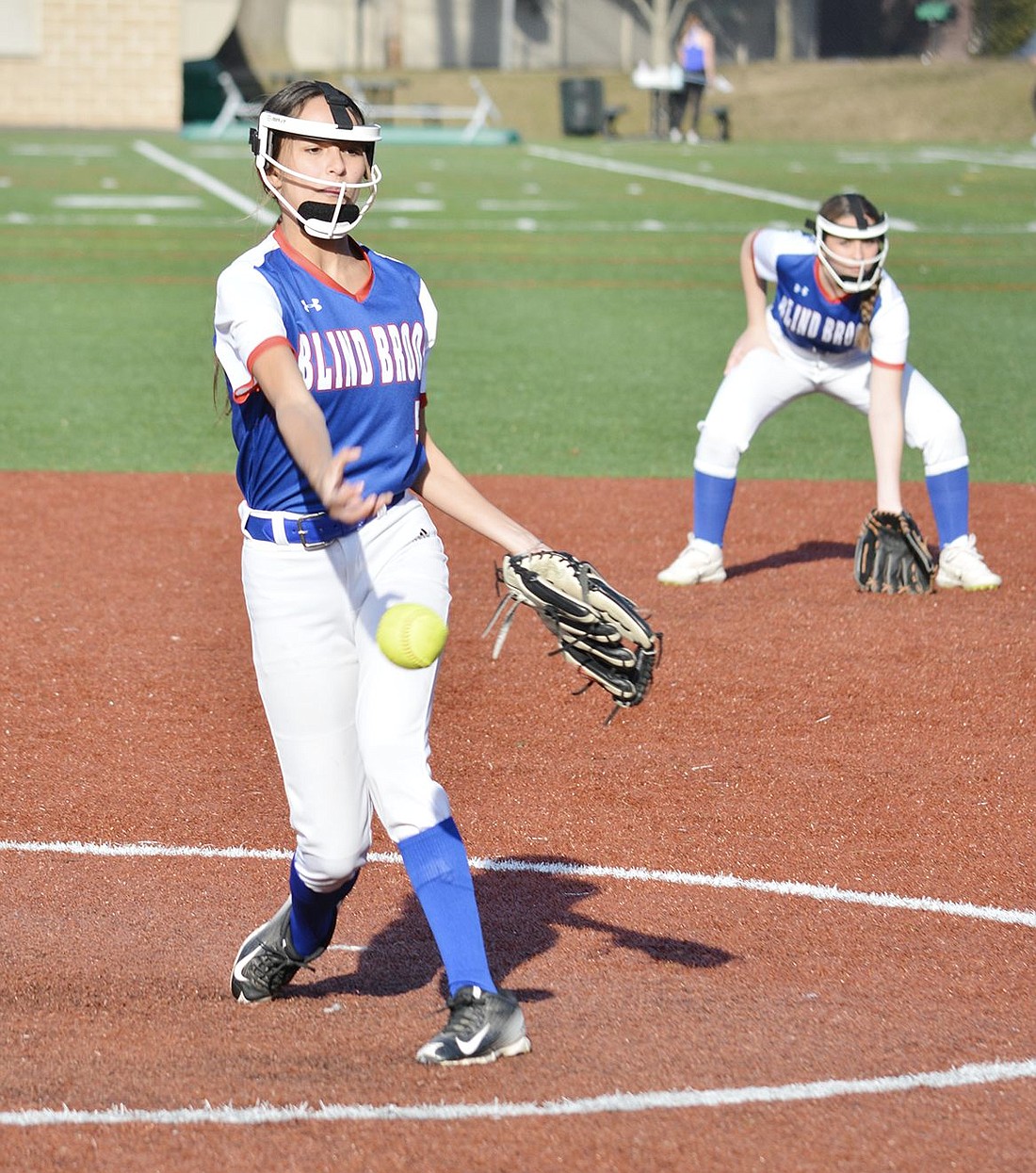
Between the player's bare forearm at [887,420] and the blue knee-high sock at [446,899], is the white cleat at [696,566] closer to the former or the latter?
the player's bare forearm at [887,420]

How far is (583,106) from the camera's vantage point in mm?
46906

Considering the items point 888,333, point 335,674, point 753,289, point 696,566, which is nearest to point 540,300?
point 753,289

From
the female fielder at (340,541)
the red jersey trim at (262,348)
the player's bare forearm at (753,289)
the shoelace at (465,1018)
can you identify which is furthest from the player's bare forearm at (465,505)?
the player's bare forearm at (753,289)

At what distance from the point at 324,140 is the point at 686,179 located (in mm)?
29709

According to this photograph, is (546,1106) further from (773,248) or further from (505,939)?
(773,248)

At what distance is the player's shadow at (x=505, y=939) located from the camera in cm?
483

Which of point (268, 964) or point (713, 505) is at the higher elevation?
point (713, 505)

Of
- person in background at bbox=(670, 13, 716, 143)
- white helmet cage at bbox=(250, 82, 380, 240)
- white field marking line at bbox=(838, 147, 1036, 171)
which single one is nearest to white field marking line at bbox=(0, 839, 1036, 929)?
white helmet cage at bbox=(250, 82, 380, 240)

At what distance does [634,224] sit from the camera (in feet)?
87.1

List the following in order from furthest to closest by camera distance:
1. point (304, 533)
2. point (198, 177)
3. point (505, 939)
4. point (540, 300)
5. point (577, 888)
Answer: point (198, 177), point (540, 300), point (577, 888), point (505, 939), point (304, 533)

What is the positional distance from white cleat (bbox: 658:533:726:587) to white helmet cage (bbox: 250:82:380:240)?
4.84 m

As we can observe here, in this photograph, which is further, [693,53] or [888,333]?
[693,53]

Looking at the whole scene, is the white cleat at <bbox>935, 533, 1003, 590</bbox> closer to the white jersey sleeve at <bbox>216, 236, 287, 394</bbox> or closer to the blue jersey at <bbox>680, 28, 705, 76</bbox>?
the white jersey sleeve at <bbox>216, 236, 287, 394</bbox>

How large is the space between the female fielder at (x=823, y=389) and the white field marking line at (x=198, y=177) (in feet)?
50.5
